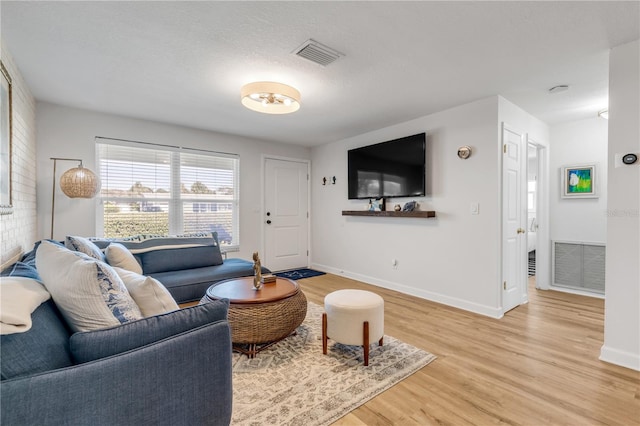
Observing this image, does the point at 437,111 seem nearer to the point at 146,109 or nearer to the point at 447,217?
the point at 447,217

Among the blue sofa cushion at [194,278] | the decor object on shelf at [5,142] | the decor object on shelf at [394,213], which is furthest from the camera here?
the decor object on shelf at [394,213]

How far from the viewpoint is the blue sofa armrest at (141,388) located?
790mm

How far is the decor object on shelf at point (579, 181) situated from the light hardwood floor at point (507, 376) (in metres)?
1.54

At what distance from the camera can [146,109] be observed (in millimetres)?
3465

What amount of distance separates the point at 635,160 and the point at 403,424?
2.37m

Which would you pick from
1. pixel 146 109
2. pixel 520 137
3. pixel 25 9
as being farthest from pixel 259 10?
pixel 520 137

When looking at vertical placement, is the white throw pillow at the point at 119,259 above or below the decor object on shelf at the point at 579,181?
below

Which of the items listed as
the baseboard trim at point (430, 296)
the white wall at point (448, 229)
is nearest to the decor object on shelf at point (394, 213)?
the white wall at point (448, 229)

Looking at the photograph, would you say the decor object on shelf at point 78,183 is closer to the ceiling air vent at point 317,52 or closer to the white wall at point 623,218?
the ceiling air vent at point 317,52

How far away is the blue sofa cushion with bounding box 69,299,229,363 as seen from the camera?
0.96 metres

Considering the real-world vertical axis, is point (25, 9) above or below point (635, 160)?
above

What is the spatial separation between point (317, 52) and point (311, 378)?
2.31 metres

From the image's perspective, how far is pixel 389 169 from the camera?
13.4 feet

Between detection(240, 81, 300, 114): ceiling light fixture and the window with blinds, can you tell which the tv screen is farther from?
the window with blinds
